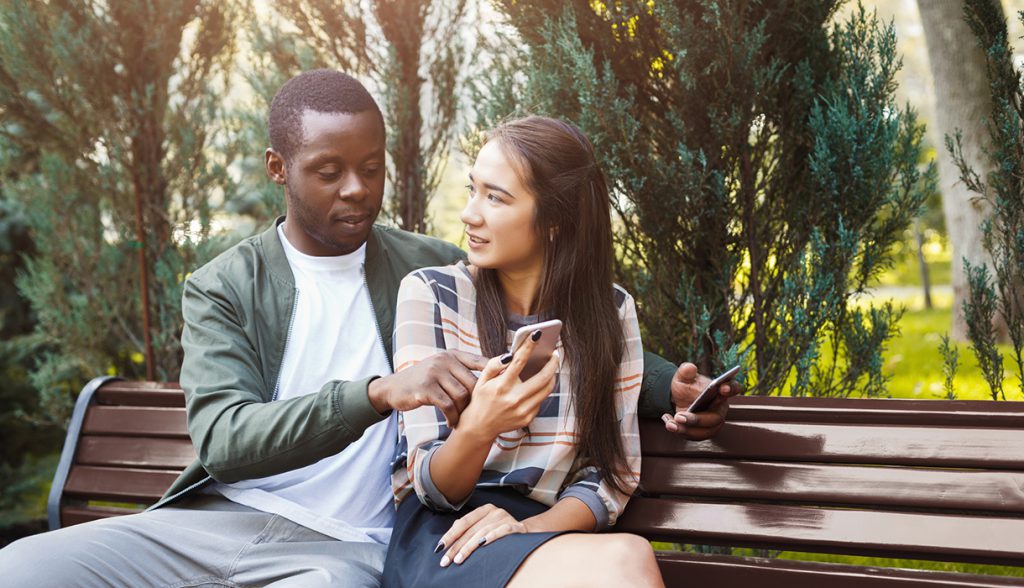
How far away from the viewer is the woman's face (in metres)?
2.61

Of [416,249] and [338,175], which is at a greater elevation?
[338,175]

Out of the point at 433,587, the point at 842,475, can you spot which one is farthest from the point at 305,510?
the point at 842,475

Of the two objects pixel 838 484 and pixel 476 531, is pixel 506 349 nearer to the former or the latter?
pixel 476 531

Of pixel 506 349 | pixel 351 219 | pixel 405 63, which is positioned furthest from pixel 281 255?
pixel 405 63

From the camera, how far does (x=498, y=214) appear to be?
2.61 meters

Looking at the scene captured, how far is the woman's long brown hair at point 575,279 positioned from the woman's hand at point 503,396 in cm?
38

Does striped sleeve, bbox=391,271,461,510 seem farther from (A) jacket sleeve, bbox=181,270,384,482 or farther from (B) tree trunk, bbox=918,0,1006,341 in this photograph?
(B) tree trunk, bbox=918,0,1006,341

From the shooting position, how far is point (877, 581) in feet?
8.48

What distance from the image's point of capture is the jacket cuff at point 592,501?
256cm

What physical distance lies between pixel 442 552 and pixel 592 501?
0.44 m

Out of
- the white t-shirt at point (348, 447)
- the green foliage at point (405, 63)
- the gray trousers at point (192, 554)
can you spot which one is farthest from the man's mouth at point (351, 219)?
the green foliage at point (405, 63)

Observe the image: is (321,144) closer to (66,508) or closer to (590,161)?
(590,161)

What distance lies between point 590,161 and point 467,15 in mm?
2296

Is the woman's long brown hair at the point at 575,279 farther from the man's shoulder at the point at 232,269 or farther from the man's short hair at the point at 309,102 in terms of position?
the man's shoulder at the point at 232,269
